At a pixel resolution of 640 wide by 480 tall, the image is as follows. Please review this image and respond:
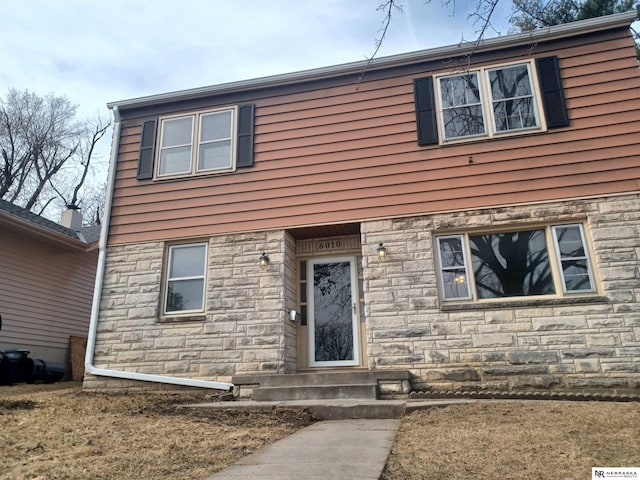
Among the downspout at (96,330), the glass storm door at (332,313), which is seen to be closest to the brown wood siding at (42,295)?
the downspout at (96,330)

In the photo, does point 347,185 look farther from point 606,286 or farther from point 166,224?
point 606,286

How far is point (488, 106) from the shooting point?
6.92 meters

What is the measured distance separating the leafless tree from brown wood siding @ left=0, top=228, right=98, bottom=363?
10.6 metres

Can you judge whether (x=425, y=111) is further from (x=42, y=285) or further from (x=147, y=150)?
(x=42, y=285)

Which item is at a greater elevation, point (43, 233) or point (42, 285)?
point (43, 233)

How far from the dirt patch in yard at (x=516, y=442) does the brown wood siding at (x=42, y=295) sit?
29.5 feet

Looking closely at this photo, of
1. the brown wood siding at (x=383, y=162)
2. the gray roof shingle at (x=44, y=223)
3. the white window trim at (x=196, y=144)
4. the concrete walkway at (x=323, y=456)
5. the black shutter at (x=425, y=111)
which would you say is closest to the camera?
the concrete walkway at (x=323, y=456)

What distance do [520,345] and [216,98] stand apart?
6.29m

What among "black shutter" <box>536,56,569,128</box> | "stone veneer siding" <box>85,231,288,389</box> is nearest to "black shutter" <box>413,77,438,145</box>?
"black shutter" <box>536,56,569,128</box>

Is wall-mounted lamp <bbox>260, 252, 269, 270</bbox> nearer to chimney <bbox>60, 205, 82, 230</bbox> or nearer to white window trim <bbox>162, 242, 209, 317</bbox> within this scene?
→ white window trim <bbox>162, 242, 209, 317</bbox>

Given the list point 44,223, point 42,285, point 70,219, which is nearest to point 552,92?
point 42,285

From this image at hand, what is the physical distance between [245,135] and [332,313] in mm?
3335

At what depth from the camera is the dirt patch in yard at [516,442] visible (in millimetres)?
2640

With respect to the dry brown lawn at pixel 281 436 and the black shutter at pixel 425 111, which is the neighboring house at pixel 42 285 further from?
the black shutter at pixel 425 111
